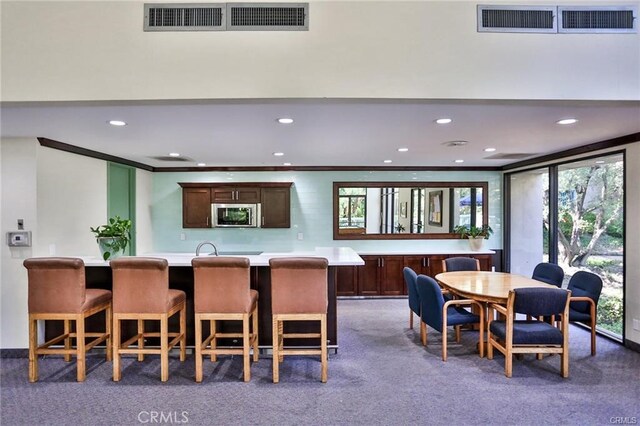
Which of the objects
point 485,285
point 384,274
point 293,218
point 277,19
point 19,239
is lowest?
point 384,274

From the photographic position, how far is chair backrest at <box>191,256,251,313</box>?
297 cm

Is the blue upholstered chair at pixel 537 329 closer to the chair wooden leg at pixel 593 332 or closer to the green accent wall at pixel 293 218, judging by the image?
the chair wooden leg at pixel 593 332

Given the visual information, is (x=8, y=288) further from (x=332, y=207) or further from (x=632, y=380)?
(x=632, y=380)

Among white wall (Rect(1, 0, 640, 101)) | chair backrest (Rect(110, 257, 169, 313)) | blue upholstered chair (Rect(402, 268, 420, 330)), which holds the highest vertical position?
white wall (Rect(1, 0, 640, 101))

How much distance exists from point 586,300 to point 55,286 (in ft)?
16.8

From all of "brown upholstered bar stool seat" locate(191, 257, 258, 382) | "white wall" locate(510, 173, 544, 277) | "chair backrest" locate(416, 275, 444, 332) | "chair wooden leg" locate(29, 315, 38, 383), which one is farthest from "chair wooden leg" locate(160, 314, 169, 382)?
"white wall" locate(510, 173, 544, 277)

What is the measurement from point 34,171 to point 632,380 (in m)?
6.04

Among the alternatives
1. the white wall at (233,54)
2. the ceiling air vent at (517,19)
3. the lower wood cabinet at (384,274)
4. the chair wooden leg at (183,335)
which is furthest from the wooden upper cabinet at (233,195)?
the ceiling air vent at (517,19)

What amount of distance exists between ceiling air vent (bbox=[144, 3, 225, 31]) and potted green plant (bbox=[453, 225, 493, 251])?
5320mm

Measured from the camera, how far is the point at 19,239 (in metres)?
3.47

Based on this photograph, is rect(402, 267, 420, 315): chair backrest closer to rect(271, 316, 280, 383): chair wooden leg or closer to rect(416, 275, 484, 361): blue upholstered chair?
rect(416, 275, 484, 361): blue upholstered chair

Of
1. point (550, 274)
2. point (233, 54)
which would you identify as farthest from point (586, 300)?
point (233, 54)

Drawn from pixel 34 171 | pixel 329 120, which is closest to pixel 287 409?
pixel 329 120

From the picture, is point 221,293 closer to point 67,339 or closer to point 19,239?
point 67,339
